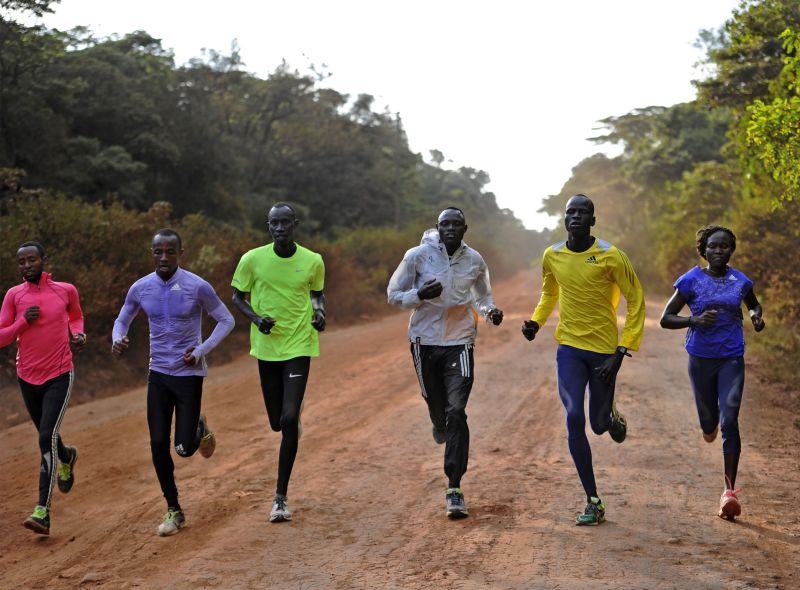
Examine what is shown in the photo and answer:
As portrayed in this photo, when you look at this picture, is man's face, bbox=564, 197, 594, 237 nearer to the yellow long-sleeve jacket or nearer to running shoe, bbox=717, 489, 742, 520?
the yellow long-sleeve jacket

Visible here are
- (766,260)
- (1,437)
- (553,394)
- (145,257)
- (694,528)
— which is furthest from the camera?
(766,260)

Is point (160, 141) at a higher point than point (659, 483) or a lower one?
higher

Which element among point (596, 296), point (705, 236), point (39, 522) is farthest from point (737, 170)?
point (39, 522)

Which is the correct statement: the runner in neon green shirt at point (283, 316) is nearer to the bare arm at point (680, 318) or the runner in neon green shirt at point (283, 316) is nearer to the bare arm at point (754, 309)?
the bare arm at point (680, 318)

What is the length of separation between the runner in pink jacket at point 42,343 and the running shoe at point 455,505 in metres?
2.89

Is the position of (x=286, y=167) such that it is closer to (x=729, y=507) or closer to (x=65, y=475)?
(x=65, y=475)

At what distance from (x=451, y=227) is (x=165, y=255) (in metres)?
2.11

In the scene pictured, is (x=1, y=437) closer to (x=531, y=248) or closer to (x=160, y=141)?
(x=160, y=141)

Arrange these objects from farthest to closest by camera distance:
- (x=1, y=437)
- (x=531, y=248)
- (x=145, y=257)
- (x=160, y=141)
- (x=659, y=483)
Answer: (x=531, y=248) < (x=160, y=141) < (x=145, y=257) < (x=1, y=437) < (x=659, y=483)

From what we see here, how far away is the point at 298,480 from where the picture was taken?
26.6 ft

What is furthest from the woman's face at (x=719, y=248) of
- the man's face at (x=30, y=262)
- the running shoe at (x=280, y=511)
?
the man's face at (x=30, y=262)

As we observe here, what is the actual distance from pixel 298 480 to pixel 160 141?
20.1m

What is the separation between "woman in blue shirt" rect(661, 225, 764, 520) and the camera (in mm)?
6770

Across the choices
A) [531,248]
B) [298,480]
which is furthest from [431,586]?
[531,248]
